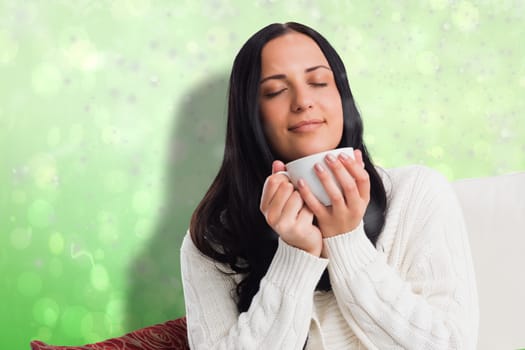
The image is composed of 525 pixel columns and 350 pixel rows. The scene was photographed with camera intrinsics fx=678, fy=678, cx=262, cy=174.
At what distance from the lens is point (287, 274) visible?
1.23m

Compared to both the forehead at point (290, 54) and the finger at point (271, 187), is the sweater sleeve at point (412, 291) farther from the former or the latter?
the forehead at point (290, 54)

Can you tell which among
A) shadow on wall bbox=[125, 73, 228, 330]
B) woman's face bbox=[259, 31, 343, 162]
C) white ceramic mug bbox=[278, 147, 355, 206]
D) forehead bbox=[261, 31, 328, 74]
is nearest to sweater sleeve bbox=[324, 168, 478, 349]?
white ceramic mug bbox=[278, 147, 355, 206]

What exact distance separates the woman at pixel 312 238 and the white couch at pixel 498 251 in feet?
1.28

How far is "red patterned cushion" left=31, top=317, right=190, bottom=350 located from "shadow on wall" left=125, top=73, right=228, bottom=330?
0.14 m

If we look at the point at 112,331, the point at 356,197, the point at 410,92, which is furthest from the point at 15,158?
the point at 410,92

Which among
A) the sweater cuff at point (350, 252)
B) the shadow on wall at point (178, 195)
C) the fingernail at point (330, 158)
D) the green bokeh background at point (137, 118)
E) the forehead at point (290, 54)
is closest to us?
the fingernail at point (330, 158)

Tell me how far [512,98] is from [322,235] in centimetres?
95

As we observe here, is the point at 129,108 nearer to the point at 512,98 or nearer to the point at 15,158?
the point at 15,158

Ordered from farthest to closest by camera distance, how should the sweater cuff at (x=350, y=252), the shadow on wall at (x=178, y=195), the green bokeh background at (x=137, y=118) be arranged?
1. the shadow on wall at (x=178, y=195)
2. the green bokeh background at (x=137, y=118)
3. the sweater cuff at (x=350, y=252)

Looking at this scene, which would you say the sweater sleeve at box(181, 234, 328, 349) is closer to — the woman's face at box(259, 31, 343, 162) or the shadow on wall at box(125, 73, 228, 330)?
the woman's face at box(259, 31, 343, 162)

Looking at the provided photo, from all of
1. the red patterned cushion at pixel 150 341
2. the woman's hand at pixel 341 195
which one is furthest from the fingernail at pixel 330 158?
the red patterned cushion at pixel 150 341

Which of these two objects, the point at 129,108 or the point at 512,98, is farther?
the point at 512,98

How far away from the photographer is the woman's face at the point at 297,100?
51.1 inches

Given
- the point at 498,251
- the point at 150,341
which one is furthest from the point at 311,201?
the point at 498,251
